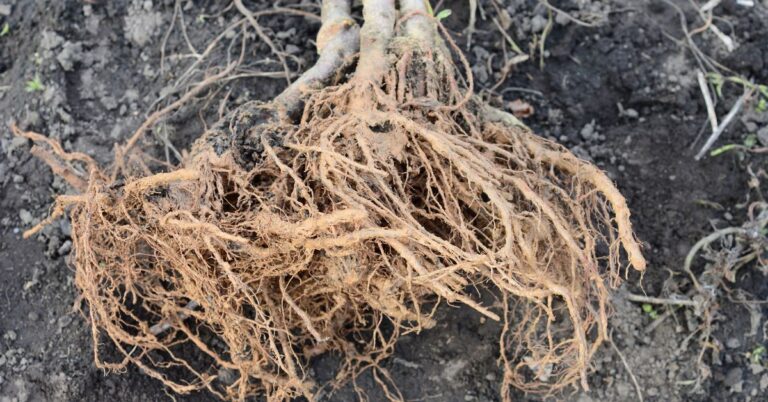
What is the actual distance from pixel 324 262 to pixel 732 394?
1204 mm

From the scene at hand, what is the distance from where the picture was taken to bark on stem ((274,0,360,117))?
79.7 inches

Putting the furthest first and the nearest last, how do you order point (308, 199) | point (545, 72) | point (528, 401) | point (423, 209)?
point (545, 72) → point (528, 401) → point (423, 209) → point (308, 199)

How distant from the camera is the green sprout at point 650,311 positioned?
2.20m

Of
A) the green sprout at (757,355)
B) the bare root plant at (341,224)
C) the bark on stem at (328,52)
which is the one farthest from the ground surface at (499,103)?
the bark on stem at (328,52)

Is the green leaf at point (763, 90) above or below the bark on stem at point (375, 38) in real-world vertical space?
below

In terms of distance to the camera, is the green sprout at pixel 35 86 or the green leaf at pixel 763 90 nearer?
the green sprout at pixel 35 86

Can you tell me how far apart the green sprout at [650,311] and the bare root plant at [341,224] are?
1.04 ft

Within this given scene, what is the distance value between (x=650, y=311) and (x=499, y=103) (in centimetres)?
75

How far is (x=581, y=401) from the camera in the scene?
2127 mm

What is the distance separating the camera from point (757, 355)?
2164 millimetres

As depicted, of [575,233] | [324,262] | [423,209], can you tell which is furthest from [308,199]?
[575,233]

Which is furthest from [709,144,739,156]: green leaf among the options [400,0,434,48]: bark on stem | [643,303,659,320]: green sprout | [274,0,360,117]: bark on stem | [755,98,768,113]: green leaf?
[274,0,360,117]: bark on stem

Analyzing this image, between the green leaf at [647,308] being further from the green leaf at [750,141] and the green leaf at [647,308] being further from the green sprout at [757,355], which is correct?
the green leaf at [750,141]

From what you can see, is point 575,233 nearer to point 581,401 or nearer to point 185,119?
point 581,401
